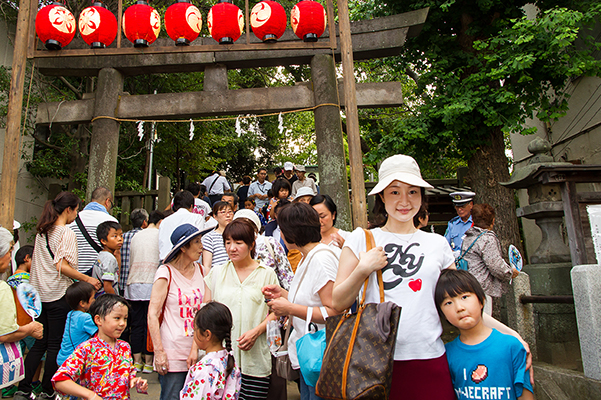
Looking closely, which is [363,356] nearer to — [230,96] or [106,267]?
[106,267]

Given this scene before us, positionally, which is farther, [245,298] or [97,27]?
[97,27]

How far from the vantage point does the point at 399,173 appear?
227 centimetres

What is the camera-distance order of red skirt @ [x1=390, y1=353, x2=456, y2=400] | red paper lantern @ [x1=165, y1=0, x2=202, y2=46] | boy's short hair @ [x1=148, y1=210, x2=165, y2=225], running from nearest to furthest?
red skirt @ [x1=390, y1=353, x2=456, y2=400]
boy's short hair @ [x1=148, y1=210, x2=165, y2=225]
red paper lantern @ [x1=165, y1=0, x2=202, y2=46]

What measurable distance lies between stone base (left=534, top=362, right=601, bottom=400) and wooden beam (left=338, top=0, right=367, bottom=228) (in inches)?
99.8

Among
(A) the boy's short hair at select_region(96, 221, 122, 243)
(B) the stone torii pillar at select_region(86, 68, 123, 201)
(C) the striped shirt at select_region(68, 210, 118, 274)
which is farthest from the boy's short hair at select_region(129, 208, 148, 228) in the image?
(B) the stone torii pillar at select_region(86, 68, 123, 201)

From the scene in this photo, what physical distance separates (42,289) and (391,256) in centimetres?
378

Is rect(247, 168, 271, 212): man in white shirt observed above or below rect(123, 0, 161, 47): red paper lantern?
below

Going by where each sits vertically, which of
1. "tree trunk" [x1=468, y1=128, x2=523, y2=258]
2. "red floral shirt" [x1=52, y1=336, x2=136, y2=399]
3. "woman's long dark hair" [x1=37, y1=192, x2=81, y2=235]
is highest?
"tree trunk" [x1=468, y1=128, x2=523, y2=258]

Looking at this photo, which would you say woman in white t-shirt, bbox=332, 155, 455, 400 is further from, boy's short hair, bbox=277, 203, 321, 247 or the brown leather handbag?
boy's short hair, bbox=277, 203, 321, 247

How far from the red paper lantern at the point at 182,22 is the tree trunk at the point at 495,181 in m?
6.44

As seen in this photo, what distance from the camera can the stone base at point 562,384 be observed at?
370 centimetres

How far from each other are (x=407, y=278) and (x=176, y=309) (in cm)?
184

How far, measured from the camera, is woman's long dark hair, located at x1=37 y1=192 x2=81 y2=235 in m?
4.29

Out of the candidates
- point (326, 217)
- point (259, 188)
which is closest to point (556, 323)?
point (326, 217)
